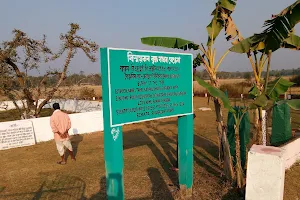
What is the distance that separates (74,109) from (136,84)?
17.1m

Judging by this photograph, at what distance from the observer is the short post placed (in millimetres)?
5258

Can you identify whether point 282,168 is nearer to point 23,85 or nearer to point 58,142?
point 58,142

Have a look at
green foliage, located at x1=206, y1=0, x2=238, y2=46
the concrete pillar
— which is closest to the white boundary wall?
the concrete pillar

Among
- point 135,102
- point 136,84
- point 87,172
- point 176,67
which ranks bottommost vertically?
point 87,172

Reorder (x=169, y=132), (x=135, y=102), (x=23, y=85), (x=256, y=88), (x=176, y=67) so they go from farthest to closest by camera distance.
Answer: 1. (x=23, y=85)
2. (x=169, y=132)
3. (x=256, y=88)
4. (x=176, y=67)
5. (x=135, y=102)

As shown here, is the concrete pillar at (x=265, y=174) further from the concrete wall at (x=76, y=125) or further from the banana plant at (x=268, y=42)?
the concrete wall at (x=76, y=125)

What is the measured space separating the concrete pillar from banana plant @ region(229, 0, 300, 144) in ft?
5.20

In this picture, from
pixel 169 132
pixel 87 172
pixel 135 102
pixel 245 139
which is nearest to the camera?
pixel 135 102

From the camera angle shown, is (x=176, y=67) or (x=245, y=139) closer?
(x=176, y=67)

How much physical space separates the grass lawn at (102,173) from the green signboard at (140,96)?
0.80 metres

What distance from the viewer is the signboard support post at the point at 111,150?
3.85 m

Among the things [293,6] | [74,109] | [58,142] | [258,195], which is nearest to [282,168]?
[258,195]

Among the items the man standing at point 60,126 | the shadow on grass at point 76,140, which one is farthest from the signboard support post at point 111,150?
the shadow on grass at point 76,140

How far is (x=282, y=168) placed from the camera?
11.2ft
